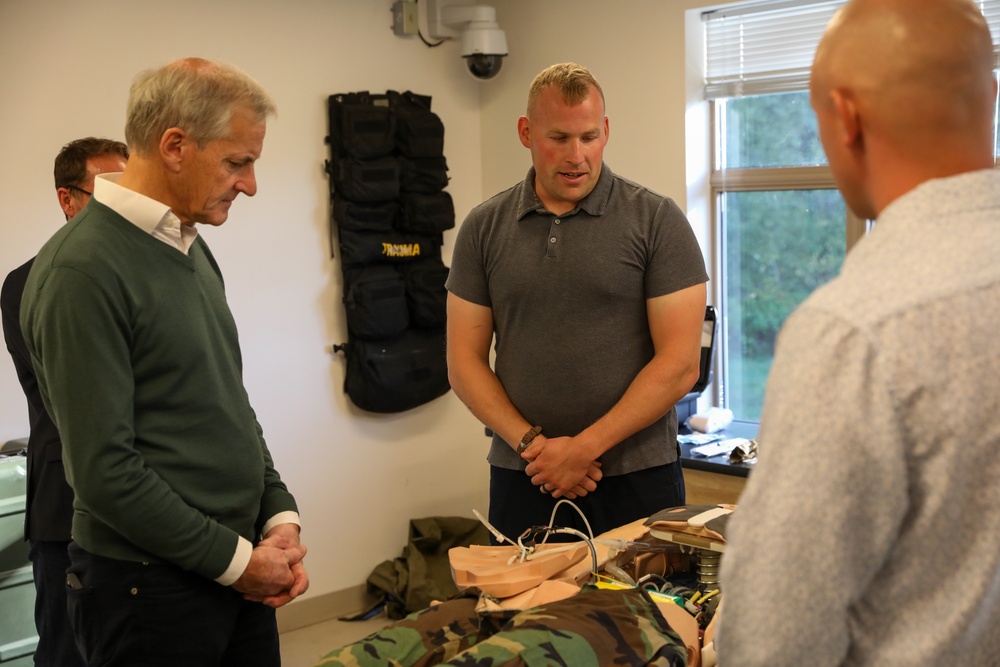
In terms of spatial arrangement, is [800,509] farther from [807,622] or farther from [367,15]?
[367,15]

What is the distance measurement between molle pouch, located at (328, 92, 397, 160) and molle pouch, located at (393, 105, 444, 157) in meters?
0.05

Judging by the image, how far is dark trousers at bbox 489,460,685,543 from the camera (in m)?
2.27

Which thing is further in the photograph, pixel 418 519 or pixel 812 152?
pixel 418 519

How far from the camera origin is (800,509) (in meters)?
0.86

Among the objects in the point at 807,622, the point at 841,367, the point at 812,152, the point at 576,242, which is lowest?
the point at 807,622

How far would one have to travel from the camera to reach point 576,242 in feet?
7.42

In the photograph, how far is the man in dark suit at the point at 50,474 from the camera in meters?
2.20

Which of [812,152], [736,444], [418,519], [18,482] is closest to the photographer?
[18,482]

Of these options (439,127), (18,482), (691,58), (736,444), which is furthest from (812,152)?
(18,482)

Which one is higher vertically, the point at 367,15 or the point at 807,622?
the point at 367,15

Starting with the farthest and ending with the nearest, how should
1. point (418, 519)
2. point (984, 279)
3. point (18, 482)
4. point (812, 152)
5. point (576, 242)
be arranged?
point (418, 519) < point (812, 152) < point (18, 482) < point (576, 242) < point (984, 279)

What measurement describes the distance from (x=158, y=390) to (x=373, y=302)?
239 centimetres

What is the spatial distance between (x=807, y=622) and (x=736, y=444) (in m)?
2.49

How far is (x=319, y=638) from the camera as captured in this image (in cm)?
391
